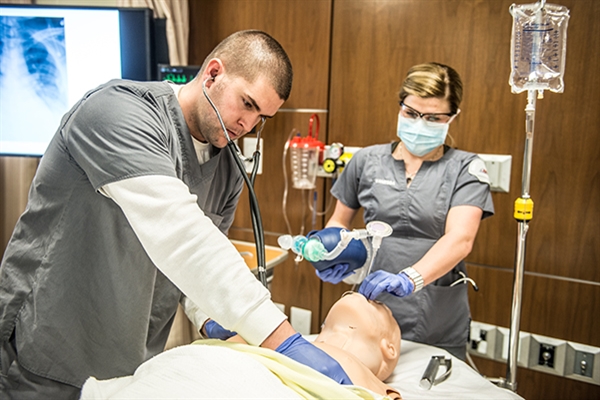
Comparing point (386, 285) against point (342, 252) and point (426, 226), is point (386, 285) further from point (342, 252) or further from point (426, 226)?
point (426, 226)

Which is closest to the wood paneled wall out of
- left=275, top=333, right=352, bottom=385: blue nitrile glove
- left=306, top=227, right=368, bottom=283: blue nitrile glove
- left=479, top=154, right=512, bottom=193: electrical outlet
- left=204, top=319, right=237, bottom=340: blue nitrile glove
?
left=479, top=154, right=512, bottom=193: electrical outlet

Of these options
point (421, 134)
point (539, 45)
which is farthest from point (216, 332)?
point (539, 45)

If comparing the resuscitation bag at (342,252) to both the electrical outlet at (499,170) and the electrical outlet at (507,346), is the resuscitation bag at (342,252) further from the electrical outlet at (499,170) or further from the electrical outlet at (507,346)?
the electrical outlet at (507,346)

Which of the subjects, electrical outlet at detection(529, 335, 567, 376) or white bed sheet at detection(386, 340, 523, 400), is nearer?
white bed sheet at detection(386, 340, 523, 400)

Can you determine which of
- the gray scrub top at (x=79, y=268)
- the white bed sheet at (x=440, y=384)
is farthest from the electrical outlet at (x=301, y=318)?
the gray scrub top at (x=79, y=268)

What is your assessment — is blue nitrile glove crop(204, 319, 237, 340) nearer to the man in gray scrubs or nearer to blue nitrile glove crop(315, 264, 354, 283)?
the man in gray scrubs

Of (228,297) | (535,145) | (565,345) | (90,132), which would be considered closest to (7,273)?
(90,132)

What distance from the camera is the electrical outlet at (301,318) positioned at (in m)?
2.61

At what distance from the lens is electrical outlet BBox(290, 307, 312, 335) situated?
261cm

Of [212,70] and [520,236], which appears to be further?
[520,236]

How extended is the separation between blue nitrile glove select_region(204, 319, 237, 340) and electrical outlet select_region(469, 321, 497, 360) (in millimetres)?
1353

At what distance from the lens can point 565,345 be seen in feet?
6.78

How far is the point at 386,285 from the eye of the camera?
1.46 m

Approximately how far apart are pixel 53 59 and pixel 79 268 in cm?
140
